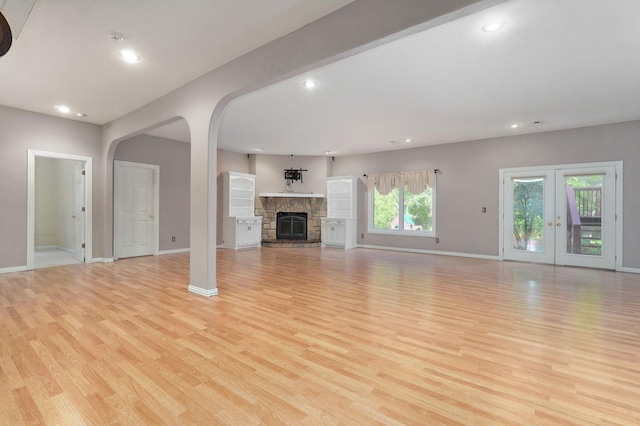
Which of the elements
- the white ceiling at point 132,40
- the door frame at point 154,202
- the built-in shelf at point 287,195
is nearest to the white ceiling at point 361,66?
the white ceiling at point 132,40

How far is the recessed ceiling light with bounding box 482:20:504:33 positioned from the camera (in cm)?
259

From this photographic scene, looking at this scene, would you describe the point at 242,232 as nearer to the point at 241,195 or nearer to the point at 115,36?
the point at 241,195

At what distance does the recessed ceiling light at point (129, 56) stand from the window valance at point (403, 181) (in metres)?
6.21

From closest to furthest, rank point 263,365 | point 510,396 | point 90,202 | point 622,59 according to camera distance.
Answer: point 510,396, point 263,365, point 622,59, point 90,202

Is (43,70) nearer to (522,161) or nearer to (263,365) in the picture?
(263,365)

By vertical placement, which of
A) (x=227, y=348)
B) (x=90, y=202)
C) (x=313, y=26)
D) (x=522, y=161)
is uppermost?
(x=313, y=26)

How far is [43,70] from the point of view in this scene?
11.7 feet

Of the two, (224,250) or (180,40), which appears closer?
(180,40)

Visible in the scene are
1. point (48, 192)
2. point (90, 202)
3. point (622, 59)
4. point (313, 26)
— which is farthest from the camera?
point (48, 192)

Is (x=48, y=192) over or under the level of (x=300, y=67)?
under

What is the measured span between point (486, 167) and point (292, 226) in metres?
5.40

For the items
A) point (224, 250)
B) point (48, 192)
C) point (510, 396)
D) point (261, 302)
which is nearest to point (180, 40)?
point (261, 302)

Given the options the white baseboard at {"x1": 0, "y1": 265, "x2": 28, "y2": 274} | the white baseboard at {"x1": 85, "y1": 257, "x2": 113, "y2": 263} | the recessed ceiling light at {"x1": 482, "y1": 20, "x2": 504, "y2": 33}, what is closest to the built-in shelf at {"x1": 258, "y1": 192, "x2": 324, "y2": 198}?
the white baseboard at {"x1": 85, "y1": 257, "x2": 113, "y2": 263}

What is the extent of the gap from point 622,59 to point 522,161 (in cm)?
338
